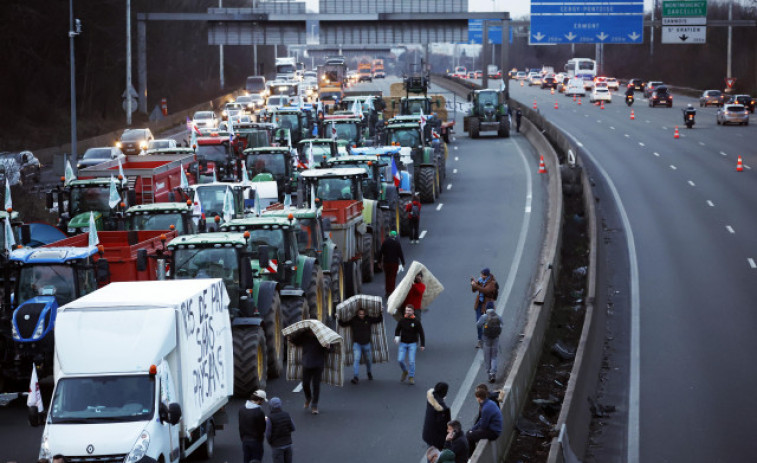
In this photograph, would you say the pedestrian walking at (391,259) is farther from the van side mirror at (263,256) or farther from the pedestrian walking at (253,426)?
the pedestrian walking at (253,426)

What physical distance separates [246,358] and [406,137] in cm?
2947

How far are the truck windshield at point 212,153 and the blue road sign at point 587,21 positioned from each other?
40.5 m

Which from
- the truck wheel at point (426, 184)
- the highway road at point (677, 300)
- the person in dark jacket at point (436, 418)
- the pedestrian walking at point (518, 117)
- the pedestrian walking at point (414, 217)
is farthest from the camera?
the pedestrian walking at point (518, 117)

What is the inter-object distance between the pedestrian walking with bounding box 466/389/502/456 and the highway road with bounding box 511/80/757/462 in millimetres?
3461

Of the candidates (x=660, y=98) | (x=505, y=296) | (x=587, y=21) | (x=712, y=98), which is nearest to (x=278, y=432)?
(x=505, y=296)

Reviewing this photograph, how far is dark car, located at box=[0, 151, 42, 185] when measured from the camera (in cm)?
4966

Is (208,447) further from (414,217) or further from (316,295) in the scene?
(414,217)

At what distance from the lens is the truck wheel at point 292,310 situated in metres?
22.4

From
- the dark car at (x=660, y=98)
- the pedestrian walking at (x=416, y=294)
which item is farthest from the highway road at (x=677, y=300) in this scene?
the dark car at (x=660, y=98)

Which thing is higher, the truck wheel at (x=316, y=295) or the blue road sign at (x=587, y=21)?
the blue road sign at (x=587, y=21)

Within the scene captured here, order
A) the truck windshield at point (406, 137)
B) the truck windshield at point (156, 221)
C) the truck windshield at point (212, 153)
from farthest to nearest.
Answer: the truck windshield at point (406, 137) < the truck windshield at point (212, 153) < the truck windshield at point (156, 221)

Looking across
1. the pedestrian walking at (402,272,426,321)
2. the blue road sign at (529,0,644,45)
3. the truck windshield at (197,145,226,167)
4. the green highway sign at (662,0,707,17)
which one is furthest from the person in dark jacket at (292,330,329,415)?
the green highway sign at (662,0,707,17)

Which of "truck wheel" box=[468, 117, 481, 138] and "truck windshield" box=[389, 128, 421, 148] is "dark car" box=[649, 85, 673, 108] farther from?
"truck windshield" box=[389, 128, 421, 148]

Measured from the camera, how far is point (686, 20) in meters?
83.6
